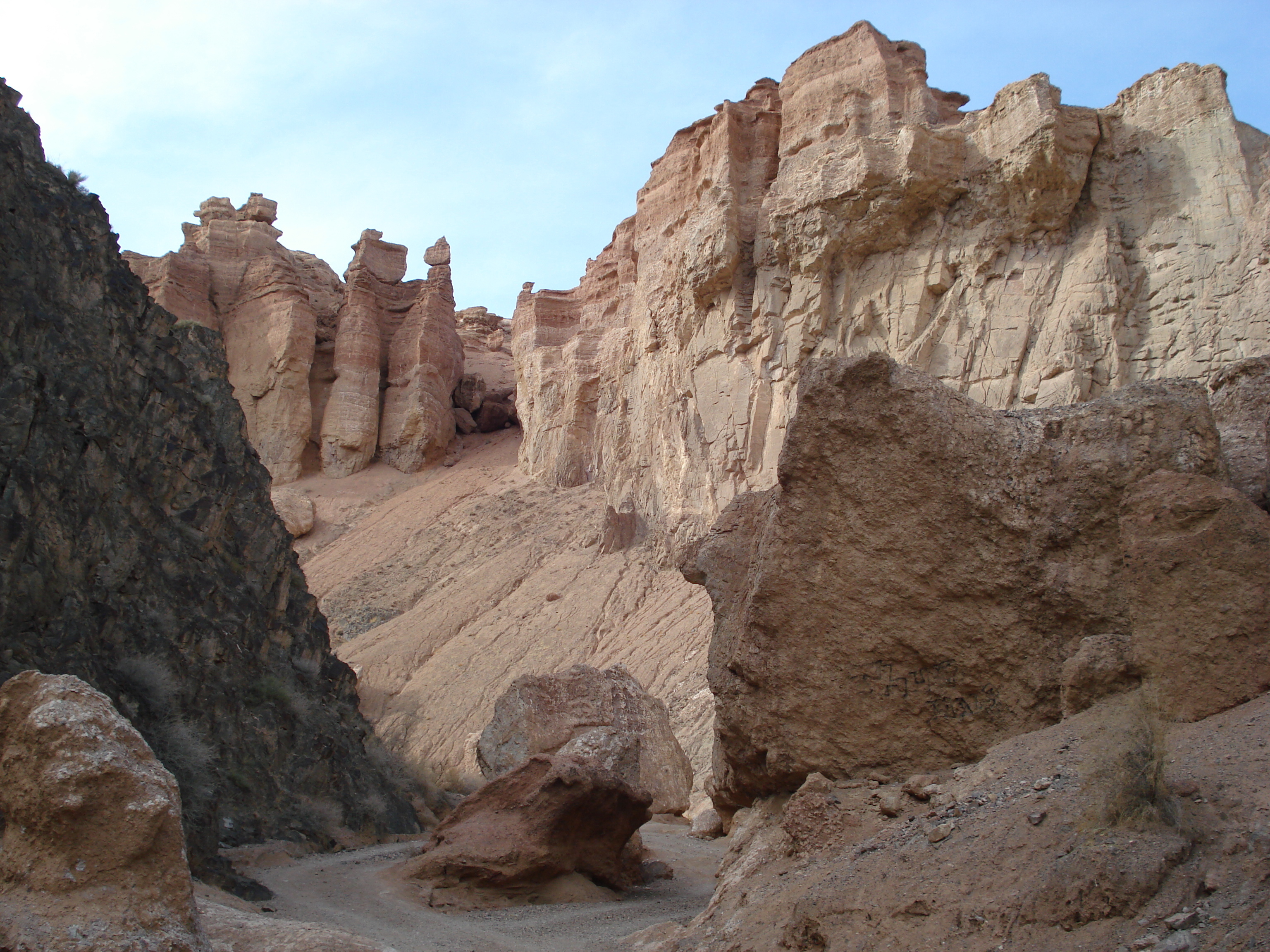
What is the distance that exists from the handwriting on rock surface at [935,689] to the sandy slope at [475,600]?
12260 mm

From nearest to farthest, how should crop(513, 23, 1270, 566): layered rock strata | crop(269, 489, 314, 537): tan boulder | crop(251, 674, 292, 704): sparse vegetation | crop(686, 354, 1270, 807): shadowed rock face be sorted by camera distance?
crop(686, 354, 1270, 807): shadowed rock face → crop(251, 674, 292, 704): sparse vegetation → crop(513, 23, 1270, 566): layered rock strata → crop(269, 489, 314, 537): tan boulder

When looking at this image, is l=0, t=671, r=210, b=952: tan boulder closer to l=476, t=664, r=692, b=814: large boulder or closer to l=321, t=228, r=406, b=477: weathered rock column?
l=476, t=664, r=692, b=814: large boulder

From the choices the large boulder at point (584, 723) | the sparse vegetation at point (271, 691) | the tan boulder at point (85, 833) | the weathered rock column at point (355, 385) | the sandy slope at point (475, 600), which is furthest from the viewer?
the weathered rock column at point (355, 385)

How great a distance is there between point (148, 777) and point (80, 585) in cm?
649

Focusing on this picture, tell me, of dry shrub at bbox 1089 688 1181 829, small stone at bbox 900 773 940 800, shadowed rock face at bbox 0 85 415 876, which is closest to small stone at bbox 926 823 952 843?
small stone at bbox 900 773 940 800

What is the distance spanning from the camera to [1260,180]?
64.1ft

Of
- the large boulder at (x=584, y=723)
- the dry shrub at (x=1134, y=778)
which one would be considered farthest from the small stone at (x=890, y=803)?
the large boulder at (x=584, y=723)

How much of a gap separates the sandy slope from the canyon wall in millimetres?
1642

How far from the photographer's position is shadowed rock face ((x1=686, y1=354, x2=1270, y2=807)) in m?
5.29

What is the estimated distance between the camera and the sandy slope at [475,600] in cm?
2400

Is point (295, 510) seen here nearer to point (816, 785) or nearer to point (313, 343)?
point (313, 343)

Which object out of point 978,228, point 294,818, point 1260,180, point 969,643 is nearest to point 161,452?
point 294,818

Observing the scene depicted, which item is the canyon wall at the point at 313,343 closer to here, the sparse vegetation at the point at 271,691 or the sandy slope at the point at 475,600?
the sandy slope at the point at 475,600

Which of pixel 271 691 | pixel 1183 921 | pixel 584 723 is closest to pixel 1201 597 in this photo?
pixel 1183 921
